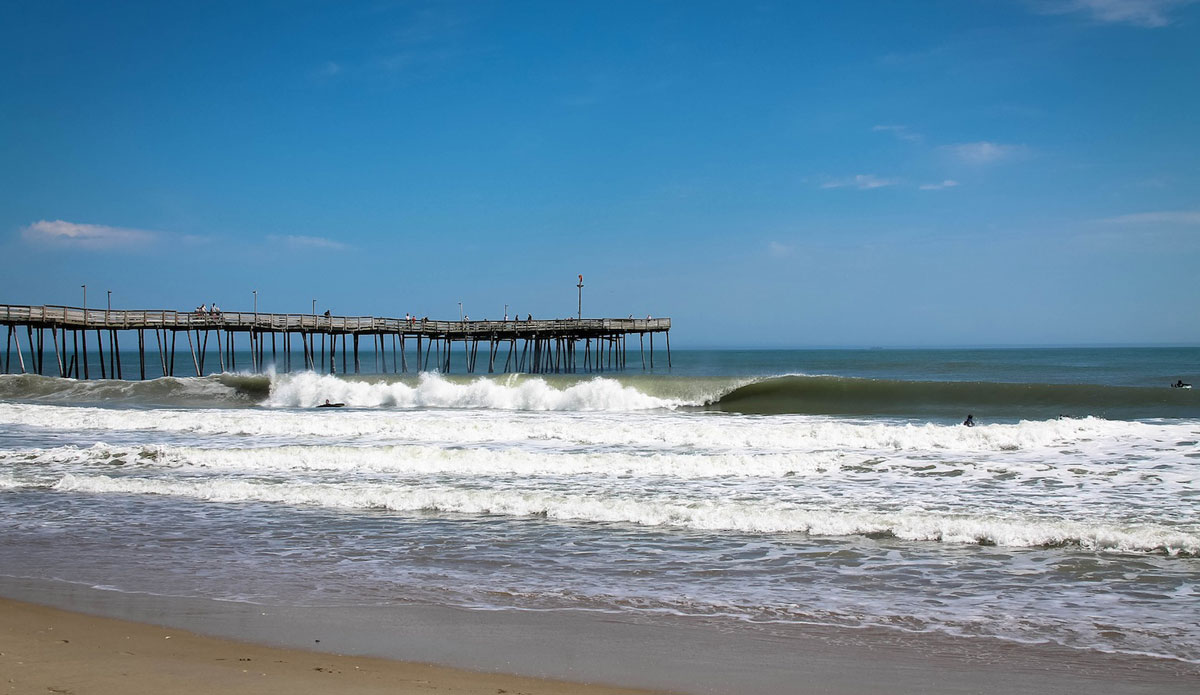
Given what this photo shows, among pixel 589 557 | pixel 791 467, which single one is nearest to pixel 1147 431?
pixel 791 467

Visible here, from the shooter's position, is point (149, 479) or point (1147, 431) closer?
point (149, 479)

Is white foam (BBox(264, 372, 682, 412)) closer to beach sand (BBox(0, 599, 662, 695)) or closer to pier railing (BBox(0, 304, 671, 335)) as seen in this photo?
pier railing (BBox(0, 304, 671, 335))

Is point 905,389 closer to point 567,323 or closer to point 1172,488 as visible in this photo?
point 1172,488

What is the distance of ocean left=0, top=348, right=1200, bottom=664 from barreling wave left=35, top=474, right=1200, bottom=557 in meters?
0.04

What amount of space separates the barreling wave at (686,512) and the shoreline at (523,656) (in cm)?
334

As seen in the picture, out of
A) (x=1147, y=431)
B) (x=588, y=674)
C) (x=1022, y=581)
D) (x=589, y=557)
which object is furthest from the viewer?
(x=1147, y=431)

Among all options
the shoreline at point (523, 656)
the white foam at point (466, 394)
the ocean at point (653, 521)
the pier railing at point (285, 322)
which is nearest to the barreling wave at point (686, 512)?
the ocean at point (653, 521)

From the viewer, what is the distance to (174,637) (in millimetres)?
5574

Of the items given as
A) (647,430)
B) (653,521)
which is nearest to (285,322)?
(647,430)

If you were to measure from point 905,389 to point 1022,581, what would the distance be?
79.3 feet

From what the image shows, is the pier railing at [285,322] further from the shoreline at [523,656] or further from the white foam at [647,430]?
the shoreline at [523,656]

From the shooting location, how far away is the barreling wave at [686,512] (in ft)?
27.6

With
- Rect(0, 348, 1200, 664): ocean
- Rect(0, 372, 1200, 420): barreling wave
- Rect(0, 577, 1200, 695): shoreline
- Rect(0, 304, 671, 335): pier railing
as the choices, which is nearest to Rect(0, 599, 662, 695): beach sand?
Rect(0, 577, 1200, 695): shoreline

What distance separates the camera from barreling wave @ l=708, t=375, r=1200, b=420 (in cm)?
2520
